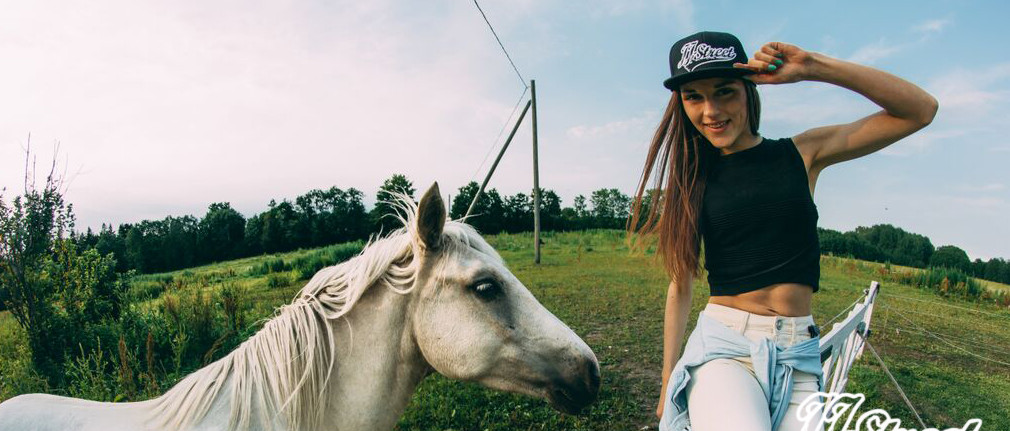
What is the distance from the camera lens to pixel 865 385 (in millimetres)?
4836

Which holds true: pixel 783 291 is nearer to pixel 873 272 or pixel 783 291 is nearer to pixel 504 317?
pixel 504 317

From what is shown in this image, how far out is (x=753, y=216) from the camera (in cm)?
161

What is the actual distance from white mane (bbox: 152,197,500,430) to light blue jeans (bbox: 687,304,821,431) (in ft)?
3.36

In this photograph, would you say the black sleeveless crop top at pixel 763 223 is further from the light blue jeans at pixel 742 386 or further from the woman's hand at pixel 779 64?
the woman's hand at pixel 779 64

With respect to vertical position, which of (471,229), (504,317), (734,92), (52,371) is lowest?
(52,371)

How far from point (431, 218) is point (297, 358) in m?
0.73

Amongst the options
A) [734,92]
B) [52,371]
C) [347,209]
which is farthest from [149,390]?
[347,209]

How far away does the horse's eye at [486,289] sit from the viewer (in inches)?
70.2

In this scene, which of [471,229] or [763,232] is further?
[471,229]

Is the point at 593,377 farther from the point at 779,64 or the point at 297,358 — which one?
the point at 779,64

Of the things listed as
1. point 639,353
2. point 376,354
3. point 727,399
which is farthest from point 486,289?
point 639,353

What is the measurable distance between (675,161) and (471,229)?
927 mm

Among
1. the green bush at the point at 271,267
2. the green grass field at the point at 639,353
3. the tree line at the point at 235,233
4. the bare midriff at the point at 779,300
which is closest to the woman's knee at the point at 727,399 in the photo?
the bare midriff at the point at 779,300

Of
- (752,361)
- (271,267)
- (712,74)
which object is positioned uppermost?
(712,74)
